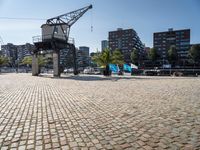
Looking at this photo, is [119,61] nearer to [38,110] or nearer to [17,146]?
Result: [38,110]

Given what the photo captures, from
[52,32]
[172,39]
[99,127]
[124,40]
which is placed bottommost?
[99,127]

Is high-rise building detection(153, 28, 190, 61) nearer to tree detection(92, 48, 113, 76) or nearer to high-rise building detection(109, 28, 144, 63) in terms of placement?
high-rise building detection(109, 28, 144, 63)

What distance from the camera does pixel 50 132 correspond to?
4.90 metres

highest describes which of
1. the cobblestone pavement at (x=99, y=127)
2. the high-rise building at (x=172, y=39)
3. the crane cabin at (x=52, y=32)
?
the high-rise building at (x=172, y=39)

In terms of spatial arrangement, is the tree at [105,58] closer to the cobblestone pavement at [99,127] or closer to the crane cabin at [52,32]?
the crane cabin at [52,32]

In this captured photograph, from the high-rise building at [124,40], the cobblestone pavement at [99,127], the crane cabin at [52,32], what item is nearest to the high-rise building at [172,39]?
the high-rise building at [124,40]

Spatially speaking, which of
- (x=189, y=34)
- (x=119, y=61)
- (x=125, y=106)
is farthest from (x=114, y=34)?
(x=125, y=106)

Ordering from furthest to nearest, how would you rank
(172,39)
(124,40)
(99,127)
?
(124,40) < (172,39) < (99,127)

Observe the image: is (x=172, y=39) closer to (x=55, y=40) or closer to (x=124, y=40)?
(x=124, y=40)

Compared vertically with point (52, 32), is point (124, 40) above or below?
above

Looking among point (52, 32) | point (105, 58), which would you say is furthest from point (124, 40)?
point (52, 32)

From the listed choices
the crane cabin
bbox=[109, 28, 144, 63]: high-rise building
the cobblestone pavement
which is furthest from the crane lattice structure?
bbox=[109, 28, 144, 63]: high-rise building

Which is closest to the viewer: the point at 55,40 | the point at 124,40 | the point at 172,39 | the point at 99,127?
the point at 99,127

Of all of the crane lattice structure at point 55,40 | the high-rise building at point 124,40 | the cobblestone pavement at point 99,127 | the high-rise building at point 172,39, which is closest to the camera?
the cobblestone pavement at point 99,127
